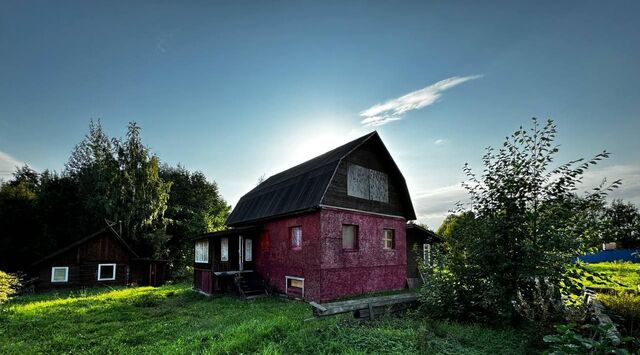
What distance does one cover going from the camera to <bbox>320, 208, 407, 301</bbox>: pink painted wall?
13.9 meters

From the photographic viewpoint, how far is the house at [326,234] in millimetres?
14062

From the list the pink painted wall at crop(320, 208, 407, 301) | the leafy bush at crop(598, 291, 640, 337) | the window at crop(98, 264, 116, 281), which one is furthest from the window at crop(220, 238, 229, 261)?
the leafy bush at crop(598, 291, 640, 337)

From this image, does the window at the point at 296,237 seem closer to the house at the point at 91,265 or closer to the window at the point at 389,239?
the window at the point at 389,239

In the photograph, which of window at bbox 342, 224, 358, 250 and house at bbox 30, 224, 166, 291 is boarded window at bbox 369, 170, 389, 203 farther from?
house at bbox 30, 224, 166, 291

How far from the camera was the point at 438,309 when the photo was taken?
9.75 metres

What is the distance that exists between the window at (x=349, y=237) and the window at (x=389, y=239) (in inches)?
92.4

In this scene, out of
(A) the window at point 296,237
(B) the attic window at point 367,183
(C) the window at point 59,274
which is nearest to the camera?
(A) the window at point 296,237

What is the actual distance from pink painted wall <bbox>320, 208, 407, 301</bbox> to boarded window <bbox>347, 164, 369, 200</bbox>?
38.5 inches

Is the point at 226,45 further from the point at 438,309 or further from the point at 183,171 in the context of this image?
the point at 183,171

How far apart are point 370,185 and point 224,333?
1029 centimetres

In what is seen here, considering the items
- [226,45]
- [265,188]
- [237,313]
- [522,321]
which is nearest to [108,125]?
[265,188]

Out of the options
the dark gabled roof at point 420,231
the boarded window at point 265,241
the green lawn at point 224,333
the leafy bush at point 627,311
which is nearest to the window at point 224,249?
the boarded window at point 265,241

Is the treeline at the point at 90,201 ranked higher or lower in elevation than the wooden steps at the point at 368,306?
higher

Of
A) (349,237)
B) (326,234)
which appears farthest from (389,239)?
(326,234)
